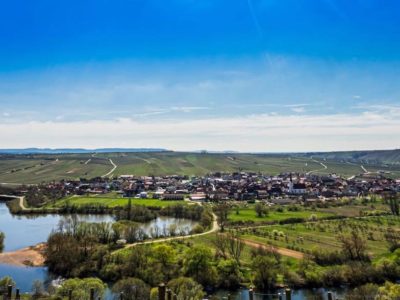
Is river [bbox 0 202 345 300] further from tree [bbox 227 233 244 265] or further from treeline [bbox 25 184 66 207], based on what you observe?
tree [bbox 227 233 244 265]

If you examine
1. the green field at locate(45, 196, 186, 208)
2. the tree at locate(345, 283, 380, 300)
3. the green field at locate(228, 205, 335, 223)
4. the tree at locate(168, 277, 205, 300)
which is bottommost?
the green field at locate(45, 196, 186, 208)

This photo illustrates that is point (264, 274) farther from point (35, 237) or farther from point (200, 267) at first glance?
point (35, 237)

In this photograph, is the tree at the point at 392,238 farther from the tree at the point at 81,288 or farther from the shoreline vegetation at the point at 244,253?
the tree at the point at 81,288

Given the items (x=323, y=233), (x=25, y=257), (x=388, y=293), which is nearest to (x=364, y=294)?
(x=388, y=293)

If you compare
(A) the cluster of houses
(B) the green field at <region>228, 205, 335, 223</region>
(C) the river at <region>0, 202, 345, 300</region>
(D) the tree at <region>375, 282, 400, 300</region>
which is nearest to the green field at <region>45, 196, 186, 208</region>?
(A) the cluster of houses

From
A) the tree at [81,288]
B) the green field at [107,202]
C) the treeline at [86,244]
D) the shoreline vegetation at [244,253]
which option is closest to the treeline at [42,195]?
the green field at [107,202]
